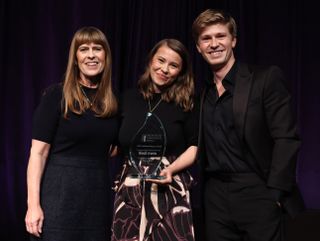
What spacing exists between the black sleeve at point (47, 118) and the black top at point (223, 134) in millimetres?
613

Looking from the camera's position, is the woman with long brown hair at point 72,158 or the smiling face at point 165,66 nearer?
the woman with long brown hair at point 72,158

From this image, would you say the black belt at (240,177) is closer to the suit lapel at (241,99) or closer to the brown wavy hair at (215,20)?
the suit lapel at (241,99)

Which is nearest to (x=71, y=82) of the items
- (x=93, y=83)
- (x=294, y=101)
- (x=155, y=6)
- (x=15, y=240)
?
(x=93, y=83)

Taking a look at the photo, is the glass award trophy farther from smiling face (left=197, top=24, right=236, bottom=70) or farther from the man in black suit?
smiling face (left=197, top=24, right=236, bottom=70)

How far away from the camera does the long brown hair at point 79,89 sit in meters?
1.81

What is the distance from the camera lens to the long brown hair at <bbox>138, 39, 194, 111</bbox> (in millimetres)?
1969

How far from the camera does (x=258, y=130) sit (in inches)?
66.8

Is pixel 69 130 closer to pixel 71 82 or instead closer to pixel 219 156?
pixel 71 82

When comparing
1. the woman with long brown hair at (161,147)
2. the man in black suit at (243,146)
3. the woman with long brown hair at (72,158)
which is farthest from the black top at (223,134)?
the woman with long brown hair at (72,158)

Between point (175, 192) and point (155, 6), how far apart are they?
226cm

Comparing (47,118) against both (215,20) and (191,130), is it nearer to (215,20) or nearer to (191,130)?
(191,130)

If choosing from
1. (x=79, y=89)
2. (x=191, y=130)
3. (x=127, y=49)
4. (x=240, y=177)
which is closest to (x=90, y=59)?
(x=79, y=89)

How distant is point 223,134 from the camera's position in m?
1.78

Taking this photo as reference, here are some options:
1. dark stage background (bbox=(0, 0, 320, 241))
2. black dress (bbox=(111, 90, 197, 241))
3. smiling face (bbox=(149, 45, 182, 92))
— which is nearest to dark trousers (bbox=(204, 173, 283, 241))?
black dress (bbox=(111, 90, 197, 241))
